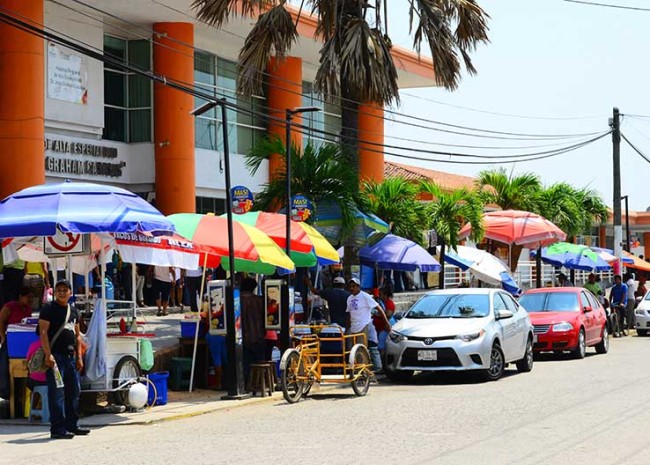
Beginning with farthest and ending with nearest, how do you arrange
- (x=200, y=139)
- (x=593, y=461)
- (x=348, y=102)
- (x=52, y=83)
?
(x=200, y=139)
(x=52, y=83)
(x=348, y=102)
(x=593, y=461)

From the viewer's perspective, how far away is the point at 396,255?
26312 millimetres

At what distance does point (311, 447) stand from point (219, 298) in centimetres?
644

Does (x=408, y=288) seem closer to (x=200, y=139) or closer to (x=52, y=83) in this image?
(x=200, y=139)

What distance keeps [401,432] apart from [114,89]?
75.1ft

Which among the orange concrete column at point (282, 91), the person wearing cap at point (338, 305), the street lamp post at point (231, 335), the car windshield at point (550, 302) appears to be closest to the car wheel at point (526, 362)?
the person wearing cap at point (338, 305)

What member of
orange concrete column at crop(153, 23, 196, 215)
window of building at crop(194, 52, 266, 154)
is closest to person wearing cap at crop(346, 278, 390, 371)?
orange concrete column at crop(153, 23, 196, 215)

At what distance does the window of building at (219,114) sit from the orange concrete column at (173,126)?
4.14 feet

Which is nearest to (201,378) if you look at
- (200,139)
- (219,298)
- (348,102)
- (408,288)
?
(219,298)

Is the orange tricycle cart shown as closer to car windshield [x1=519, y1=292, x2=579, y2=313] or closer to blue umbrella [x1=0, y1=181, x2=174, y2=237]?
blue umbrella [x1=0, y1=181, x2=174, y2=237]

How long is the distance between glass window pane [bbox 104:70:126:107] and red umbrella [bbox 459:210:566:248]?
35.4 ft

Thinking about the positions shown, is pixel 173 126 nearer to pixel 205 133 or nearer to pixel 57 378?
pixel 205 133

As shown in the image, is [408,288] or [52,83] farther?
→ [408,288]

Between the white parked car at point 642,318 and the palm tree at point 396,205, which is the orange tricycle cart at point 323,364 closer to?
the palm tree at point 396,205

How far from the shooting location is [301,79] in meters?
40.2
